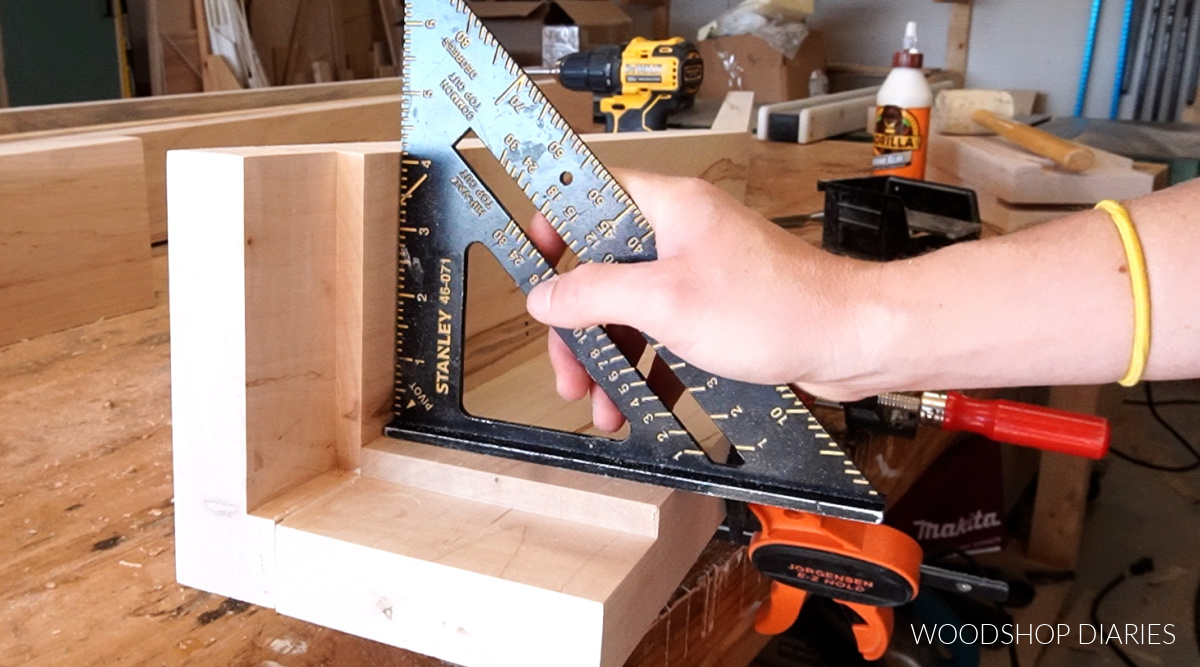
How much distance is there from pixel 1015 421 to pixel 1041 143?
59.3 inches

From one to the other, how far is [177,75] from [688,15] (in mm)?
2602

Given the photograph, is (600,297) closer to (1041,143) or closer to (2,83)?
(1041,143)

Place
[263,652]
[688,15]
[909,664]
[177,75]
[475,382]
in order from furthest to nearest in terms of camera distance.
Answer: [688,15] < [177,75] < [909,664] < [475,382] < [263,652]

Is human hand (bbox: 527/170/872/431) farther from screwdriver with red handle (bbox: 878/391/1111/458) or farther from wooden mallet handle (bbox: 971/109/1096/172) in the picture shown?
wooden mallet handle (bbox: 971/109/1096/172)

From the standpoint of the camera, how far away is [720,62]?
3930mm

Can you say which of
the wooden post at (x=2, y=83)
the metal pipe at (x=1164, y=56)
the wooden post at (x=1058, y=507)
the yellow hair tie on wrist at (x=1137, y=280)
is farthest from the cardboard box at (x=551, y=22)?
the yellow hair tie on wrist at (x=1137, y=280)

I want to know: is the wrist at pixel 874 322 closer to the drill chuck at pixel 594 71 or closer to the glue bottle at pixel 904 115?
the glue bottle at pixel 904 115

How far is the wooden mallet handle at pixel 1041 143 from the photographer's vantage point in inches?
80.3

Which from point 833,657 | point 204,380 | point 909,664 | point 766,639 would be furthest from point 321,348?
point 909,664

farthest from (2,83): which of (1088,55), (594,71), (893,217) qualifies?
(1088,55)

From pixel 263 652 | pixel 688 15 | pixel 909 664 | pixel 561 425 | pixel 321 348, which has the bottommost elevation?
pixel 909 664

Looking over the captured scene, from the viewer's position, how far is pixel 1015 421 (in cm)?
89

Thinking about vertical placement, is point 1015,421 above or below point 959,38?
below

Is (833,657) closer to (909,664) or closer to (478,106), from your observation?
(909,664)
